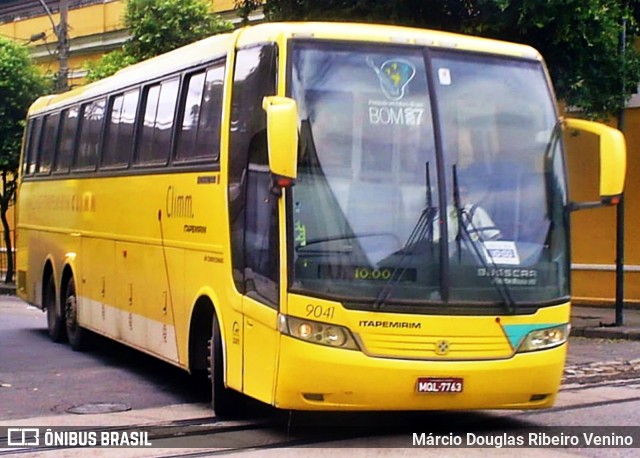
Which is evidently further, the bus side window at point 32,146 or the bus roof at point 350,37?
the bus side window at point 32,146

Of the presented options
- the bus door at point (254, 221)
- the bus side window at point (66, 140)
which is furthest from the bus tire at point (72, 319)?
the bus door at point (254, 221)

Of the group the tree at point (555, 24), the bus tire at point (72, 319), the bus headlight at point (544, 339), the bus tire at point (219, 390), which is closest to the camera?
the bus headlight at point (544, 339)

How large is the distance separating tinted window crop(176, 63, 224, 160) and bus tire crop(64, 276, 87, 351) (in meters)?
4.88

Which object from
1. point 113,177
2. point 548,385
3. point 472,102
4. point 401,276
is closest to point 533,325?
point 548,385

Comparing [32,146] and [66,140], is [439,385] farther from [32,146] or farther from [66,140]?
[32,146]

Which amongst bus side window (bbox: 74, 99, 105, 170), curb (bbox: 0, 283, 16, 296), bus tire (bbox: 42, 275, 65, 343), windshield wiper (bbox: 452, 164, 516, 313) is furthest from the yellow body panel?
curb (bbox: 0, 283, 16, 296)

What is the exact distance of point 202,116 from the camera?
1080cm

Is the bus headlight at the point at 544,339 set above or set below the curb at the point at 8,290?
above

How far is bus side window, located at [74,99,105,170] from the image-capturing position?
14.5 metres

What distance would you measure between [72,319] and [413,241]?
26.3 ft

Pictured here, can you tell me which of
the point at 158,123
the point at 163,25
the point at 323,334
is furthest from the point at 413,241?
the point at 163,25

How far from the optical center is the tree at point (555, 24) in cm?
1512

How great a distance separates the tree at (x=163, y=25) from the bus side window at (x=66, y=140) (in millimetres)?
6402

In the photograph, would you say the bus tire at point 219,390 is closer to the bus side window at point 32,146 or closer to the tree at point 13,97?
the bus side window at point 32,146
